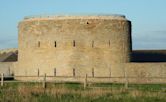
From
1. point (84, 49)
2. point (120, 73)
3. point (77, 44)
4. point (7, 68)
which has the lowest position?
point (120, 73)

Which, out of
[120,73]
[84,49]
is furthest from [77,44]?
[120,73]

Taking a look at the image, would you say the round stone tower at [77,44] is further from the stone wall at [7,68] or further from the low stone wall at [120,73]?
the stone wall at [7,68]

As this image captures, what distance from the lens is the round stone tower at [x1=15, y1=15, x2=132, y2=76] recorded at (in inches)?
1421

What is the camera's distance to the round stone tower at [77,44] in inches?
1421

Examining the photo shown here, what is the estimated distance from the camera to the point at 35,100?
53.8 feet

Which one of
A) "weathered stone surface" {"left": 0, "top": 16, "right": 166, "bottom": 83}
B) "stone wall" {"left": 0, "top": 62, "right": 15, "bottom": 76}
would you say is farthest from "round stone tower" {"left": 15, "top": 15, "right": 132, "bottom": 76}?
"stone wall" {"left": 0, "top": 62, "right": 15, "bottom": 76}

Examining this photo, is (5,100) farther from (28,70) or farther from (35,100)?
(28,70)

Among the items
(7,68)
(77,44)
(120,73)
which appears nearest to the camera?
(77,44)

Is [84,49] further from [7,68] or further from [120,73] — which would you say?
[7,68]

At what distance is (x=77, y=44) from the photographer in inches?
1420

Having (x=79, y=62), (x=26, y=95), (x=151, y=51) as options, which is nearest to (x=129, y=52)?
(x=79, y=62)

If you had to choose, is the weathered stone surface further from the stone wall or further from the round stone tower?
the stone wall

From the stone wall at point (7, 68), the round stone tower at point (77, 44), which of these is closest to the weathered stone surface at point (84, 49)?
the round stone tower at point (77, 44)

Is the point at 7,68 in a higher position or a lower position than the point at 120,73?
higher
